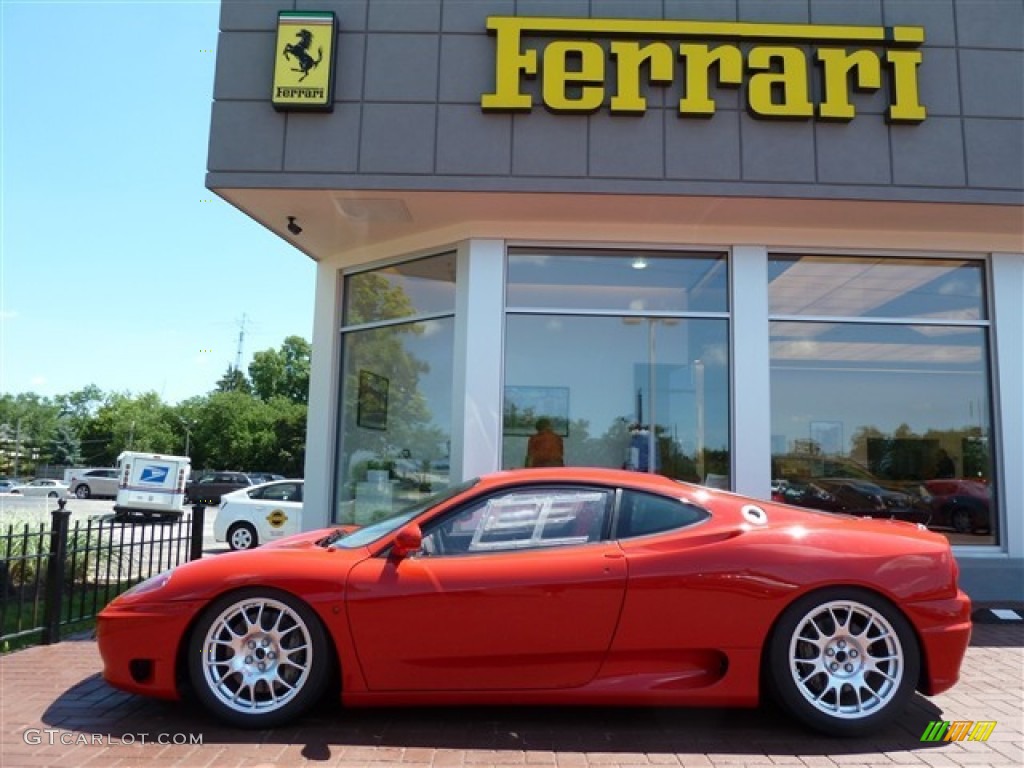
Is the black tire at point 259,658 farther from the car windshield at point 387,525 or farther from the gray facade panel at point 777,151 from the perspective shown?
the gray facade panel at point 777,151

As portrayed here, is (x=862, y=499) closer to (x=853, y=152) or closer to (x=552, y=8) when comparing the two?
(x=853, y=152)

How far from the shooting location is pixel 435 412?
819 centimetres

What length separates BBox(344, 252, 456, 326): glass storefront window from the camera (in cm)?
820

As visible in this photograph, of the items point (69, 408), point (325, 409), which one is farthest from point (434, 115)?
point (69, 408)

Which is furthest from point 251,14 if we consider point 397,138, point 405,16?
point 397,138

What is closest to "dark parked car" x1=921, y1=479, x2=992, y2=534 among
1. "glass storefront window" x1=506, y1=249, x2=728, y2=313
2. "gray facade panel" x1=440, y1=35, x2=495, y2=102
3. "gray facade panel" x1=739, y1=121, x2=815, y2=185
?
"glass storefront window" x1=506, y1=249, x2=728, y2=313

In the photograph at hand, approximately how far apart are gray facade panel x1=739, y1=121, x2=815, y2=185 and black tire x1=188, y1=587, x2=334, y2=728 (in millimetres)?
5527

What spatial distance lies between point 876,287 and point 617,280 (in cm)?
288

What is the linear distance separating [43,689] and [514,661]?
9.51 feet

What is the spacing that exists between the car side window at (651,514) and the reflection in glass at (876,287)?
4.58 m

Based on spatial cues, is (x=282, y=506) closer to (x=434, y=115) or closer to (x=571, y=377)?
(x=571, y=377)

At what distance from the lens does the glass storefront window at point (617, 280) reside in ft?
25.6

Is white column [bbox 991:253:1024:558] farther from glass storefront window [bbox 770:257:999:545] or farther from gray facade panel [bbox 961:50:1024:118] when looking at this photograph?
gray facade panel [bbox 961:50:1024:118]

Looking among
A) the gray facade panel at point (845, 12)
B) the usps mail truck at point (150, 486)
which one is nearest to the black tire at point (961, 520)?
the gray facade panel at point (845, 12)
